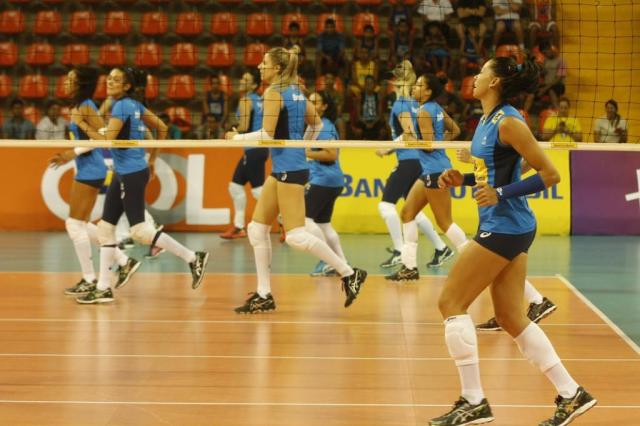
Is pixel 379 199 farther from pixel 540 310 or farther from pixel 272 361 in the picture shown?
pixel 272 361

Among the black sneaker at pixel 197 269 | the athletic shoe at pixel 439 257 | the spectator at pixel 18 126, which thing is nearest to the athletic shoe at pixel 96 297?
the black sneaker at pixel 197 269

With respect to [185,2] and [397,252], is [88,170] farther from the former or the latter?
[185,2]

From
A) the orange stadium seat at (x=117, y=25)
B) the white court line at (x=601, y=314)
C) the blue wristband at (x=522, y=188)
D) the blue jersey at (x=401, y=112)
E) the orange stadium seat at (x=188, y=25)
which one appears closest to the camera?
the blue wristband at (x=522, y=188)

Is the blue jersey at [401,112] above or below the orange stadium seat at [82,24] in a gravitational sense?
below

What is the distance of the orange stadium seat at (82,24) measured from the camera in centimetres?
1866

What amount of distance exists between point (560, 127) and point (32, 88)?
9.22m

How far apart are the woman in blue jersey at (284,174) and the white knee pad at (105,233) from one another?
1.48 m

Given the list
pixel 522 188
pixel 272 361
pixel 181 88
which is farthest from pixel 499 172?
pixel 181 88

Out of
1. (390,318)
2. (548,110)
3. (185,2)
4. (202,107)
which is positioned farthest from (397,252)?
(185,2)

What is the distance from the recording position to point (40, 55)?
18391 mm

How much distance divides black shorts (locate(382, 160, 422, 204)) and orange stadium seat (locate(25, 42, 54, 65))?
30.7ft

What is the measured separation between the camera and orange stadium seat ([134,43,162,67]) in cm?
1820

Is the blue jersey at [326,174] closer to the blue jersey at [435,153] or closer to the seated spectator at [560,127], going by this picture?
the blue jersey at [435,153]

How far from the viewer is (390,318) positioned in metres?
8.66
